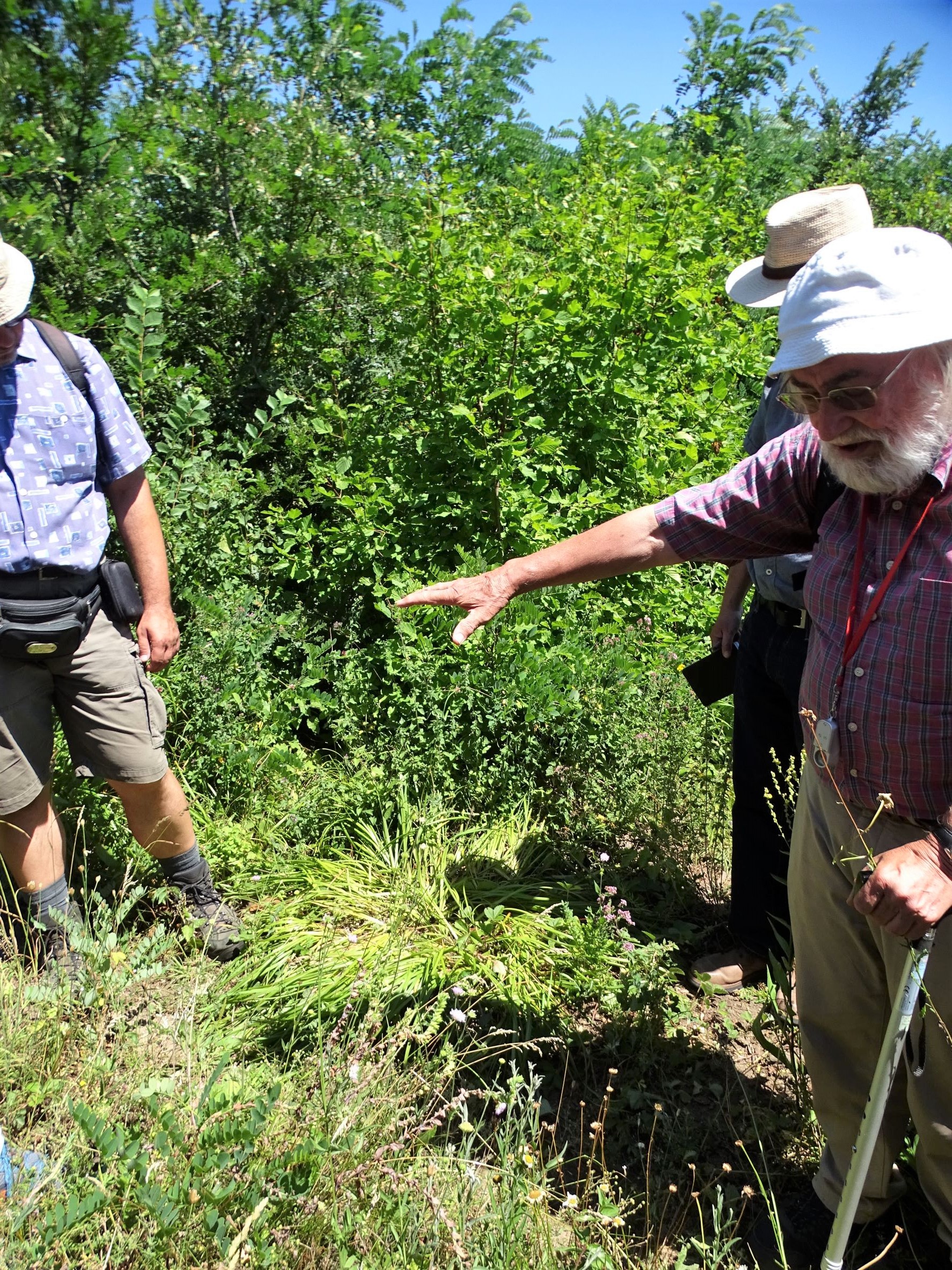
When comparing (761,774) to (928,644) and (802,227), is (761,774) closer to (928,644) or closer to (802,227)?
(928,644)

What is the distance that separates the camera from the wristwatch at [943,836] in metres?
1.79

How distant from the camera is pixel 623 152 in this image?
272 inches

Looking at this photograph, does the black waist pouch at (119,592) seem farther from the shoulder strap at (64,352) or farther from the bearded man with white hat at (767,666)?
the bearded man with white hat at (767,666)

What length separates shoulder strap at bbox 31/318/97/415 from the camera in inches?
109

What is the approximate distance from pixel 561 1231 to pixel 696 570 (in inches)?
125

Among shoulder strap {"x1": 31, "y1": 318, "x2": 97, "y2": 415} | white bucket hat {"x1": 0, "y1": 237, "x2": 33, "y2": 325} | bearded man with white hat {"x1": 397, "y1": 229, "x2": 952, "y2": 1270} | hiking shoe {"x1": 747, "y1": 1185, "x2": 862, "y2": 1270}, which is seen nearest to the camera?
bearded man with white hat {"x1": 397, "y1": 229, "x2": 952, "y2": 1270}

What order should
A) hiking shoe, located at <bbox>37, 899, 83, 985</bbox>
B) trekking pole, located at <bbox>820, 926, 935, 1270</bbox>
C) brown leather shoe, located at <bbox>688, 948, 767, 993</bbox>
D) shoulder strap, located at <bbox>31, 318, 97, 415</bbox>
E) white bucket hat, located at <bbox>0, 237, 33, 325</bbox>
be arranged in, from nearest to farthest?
trekking pole, located at <bbox>820, 926, 935, 1270</bbox>, white bucket hat, located at <bbox>0, 237, 33, 325</bbox>, shoulder strap, located at <bbox>31, 318, 97, 415</bbox>, hiking shoe, located at <bbox>37, 899, 83, 985</bbox>, brown leather shoe, located at <bbox>688, 948, 767, 993</bbox>

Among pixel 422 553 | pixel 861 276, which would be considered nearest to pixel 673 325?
pixel 422 553

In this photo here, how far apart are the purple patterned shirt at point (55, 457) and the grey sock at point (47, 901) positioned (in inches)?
40.0

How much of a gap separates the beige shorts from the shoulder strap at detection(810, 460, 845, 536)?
204 cm

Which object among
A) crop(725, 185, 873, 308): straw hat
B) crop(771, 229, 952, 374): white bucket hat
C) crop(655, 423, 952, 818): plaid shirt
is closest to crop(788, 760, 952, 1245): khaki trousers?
crop(655, 423, 952, 818): plaid shirt

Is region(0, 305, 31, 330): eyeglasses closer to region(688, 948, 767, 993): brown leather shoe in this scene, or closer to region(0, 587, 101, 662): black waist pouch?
region(0, 587, 101, 662): black waist pouch

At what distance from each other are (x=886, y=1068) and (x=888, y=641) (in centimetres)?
75

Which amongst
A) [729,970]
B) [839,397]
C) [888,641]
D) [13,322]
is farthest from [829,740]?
[13,322]
